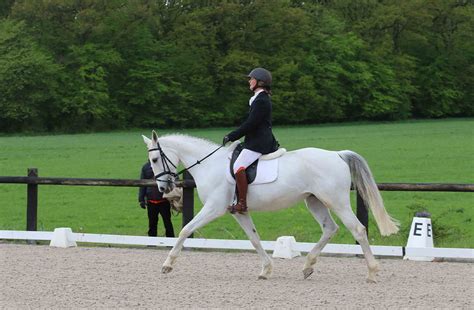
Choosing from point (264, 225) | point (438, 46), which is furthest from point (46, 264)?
point (438, 46)

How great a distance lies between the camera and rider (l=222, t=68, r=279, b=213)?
33.5 ft

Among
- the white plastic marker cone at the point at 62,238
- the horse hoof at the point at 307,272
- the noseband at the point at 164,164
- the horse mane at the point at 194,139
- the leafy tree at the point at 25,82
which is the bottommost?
the leafy tree at the point at 25,82

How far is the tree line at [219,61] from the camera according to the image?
2862 inches

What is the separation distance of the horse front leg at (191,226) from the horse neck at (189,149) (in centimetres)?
61

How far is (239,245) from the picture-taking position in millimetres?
12320

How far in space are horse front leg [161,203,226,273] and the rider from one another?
0.22 meters

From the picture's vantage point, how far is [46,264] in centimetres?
1127

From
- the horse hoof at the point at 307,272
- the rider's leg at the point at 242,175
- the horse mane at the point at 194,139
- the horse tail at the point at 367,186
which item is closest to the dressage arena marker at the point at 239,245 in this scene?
the horse tail at the point at 367,186

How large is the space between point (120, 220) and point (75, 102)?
54.1 metres

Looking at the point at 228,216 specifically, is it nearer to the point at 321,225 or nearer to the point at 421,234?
the point at 421,234

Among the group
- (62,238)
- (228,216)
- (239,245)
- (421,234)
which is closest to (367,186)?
(421,234)

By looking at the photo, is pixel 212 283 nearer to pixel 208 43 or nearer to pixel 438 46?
pixel 208 43

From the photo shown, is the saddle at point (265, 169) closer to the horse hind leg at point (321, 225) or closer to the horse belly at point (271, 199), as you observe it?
the horse belly at point (271, 199)

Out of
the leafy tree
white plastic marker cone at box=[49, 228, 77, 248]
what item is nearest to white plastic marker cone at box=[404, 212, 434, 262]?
white plastic marker cone at box=[49, 228, 77, 248]
